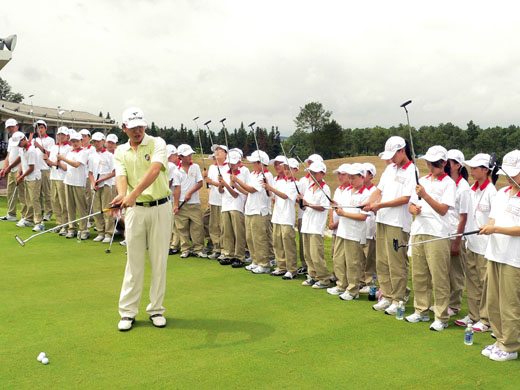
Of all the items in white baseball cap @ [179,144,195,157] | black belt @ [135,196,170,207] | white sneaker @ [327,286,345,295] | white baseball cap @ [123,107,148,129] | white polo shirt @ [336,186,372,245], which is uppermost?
white baseball cap @ [123,107,148,129]

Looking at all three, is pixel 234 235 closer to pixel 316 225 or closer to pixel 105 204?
pixel 316 225

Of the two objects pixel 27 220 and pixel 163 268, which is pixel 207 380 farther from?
pixel 27 220

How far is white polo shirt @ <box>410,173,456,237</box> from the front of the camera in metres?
5.99

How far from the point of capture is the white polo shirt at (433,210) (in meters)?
5.99

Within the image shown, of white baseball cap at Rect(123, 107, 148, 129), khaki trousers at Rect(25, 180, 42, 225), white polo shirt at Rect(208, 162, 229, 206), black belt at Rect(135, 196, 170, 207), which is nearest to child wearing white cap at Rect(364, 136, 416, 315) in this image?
black belt at Rect(135, 196, 170, 207)

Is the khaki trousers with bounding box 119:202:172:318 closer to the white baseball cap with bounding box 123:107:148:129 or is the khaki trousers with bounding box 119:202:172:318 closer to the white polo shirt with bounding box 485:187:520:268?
the white baseball cap with bounding box 123:107:148:129

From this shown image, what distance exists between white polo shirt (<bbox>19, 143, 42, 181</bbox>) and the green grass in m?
5.10

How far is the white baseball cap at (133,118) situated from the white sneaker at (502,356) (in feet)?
15.2

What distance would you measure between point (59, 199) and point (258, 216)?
18.7ft

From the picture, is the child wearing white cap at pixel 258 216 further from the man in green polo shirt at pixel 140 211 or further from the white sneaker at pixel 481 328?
the white sneaker at pixel 481 328

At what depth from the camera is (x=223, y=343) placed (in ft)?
17.3

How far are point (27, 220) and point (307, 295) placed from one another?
349 inches

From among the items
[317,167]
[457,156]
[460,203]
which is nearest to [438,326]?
[460,203]

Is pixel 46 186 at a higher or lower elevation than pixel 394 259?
higher
